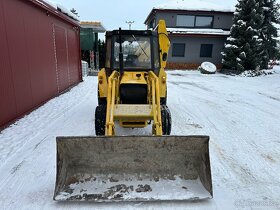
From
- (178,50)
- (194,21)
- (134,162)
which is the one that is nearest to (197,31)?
(194,21)

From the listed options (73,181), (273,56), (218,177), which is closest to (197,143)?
(218,177)

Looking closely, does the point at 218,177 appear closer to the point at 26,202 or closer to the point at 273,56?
the point at 26,202

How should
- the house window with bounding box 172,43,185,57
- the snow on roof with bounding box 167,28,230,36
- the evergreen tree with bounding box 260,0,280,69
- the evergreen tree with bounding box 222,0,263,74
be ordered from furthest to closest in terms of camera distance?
the house window with bounding box 172,43,185,57, the snow on roof with bounding box 167,28,230,36, the evergreen tree with bounding box 260,0,280,69, the evergreen tree with bounding box 222,0,263,74

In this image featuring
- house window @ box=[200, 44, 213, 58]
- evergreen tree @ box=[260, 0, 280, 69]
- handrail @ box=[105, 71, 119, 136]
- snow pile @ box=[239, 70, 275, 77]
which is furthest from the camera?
house window @ box=[200, 44, 213, 58]

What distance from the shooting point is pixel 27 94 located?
713 cm

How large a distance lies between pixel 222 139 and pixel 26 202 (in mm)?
4001

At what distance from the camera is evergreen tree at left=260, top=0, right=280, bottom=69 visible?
19906mm

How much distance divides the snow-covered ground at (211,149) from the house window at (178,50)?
15.0 metres

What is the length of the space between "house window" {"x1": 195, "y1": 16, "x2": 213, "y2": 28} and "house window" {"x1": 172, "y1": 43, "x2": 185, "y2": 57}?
8.62 ft

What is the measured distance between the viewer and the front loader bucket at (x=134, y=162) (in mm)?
3361

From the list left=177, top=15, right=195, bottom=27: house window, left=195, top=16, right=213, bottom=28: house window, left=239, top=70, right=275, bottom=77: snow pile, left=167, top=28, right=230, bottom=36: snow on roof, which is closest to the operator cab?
left=239, top=70, right=275, bottom=77: snow pile

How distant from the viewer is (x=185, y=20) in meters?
23.8

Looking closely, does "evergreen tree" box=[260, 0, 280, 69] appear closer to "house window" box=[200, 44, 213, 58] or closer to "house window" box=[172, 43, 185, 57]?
"house window" box=[200, 44, 213, 58]

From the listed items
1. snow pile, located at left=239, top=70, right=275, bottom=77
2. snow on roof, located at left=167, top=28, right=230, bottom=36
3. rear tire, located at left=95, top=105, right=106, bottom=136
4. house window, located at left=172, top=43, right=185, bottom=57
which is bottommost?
snow pile, located at left=239, top=70, right=275, bottom=77
